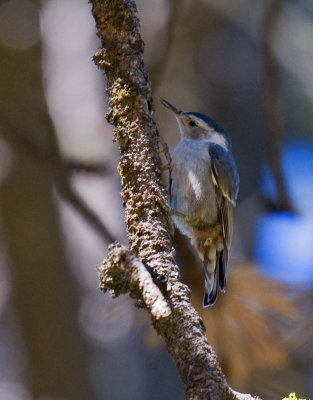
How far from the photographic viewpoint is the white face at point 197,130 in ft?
13.6

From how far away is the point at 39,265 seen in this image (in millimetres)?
4180

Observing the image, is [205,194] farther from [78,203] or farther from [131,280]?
[131,280]

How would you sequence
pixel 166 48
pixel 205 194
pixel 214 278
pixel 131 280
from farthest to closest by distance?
A: pixel 166 48 → pixel 205 194 → pixel 214 278 → pixel 131 280

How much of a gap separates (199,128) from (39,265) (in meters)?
1.36

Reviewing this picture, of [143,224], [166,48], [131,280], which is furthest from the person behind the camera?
[166,48]

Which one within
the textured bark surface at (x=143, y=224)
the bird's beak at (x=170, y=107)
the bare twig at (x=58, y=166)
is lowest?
the bare twig at (x=58, y=166)

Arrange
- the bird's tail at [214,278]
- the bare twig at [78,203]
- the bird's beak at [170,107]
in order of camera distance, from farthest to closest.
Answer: the bare twig at [78,203] < the bird's beak at [170,107] < the bird's tail at [214,278]

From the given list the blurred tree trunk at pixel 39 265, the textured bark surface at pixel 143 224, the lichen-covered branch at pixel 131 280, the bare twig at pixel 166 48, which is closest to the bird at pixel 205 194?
the bare twig at pixel 166 48

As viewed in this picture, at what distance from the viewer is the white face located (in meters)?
4.16

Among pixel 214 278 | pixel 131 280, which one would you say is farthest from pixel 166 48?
pixel 131 280

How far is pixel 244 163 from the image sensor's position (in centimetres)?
498

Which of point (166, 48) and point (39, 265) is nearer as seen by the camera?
point (39, 265)

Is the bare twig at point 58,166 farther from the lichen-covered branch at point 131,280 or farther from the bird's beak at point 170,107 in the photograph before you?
the lichen-covered branch at point 131,280

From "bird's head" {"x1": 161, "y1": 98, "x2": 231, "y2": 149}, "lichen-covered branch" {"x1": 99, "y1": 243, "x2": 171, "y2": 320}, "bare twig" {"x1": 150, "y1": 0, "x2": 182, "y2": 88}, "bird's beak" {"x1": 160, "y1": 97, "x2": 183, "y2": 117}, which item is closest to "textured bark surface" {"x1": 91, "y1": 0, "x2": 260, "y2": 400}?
"lichen-covered branch" {"x1": 99, "y1": 243, "x2": 171, "y2": 320}
